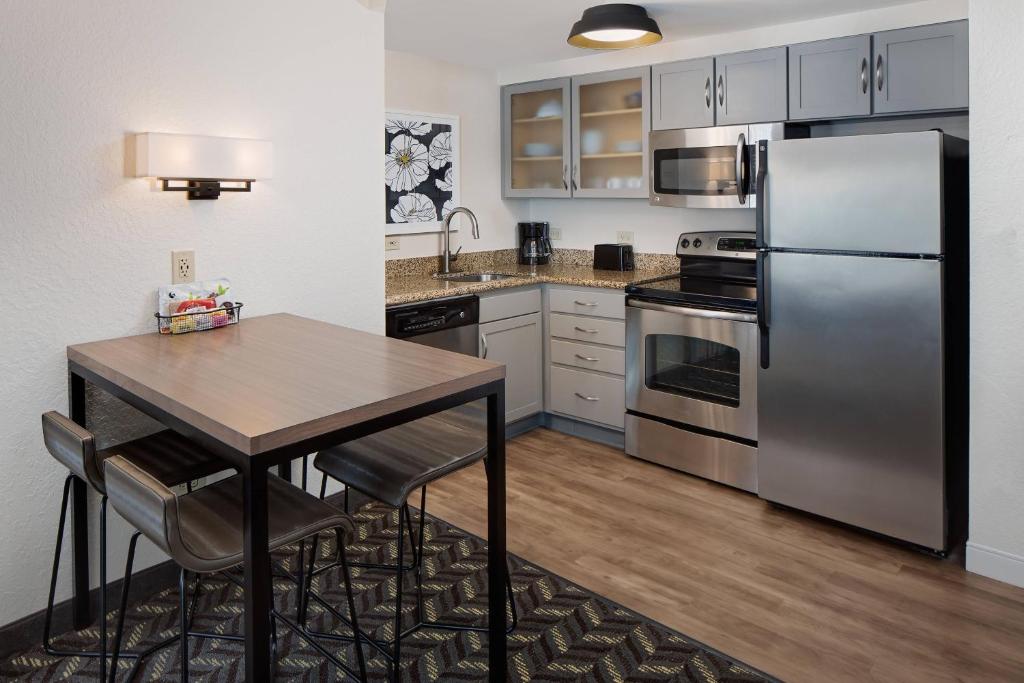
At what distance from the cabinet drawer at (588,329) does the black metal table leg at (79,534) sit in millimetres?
2443

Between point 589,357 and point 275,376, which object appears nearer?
point 275,376

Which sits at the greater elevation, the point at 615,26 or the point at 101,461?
the point at 615,26

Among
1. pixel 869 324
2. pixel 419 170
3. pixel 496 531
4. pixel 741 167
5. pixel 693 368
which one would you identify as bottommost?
pixel 496 531

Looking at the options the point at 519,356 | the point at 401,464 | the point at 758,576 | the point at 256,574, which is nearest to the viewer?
the point at 256,574

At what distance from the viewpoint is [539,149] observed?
179 inches

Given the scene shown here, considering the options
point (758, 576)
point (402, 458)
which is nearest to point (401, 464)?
point (402, 458)

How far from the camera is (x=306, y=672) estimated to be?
6.88 ft

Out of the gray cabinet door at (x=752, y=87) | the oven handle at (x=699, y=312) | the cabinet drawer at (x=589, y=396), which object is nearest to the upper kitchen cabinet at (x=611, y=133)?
the gray cabinet door at (x=752, y=87)

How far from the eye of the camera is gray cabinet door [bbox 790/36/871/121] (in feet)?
10.5

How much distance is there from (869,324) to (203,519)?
7.72 ft

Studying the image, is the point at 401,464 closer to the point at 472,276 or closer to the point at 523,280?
the point at 523,280

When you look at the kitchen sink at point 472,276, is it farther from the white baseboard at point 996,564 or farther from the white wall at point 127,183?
the white baseboard at point 996,564

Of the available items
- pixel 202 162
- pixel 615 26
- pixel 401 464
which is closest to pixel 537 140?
pixel 615 26

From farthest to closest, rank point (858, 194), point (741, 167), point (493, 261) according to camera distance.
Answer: point (493, 261) → point (741, 167) → point (858, 194)
